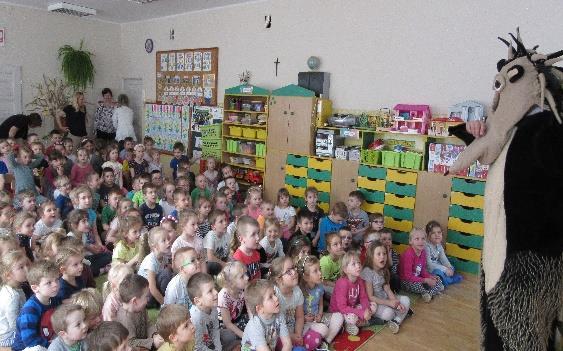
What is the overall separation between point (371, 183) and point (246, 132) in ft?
7.10

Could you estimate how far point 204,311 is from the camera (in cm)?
258

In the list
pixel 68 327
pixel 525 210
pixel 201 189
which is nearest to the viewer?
pixel 525 210

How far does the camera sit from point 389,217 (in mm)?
5133

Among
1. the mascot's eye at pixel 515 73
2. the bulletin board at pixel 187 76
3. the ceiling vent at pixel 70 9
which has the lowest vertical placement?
the mascot's eye at pixel 515 73

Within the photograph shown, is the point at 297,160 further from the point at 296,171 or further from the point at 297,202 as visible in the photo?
the point at 297,202

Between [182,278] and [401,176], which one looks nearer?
[182,278]

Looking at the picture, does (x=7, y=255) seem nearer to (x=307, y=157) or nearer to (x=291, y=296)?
(x=291, y=296)

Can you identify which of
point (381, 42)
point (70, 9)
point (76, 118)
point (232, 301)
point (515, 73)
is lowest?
point (232, 301)

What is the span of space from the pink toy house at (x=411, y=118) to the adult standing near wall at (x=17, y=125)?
5436 millimetres

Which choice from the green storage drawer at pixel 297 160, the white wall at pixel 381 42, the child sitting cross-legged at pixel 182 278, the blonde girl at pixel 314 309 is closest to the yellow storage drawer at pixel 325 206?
the green storage drawer at pixel 297 160

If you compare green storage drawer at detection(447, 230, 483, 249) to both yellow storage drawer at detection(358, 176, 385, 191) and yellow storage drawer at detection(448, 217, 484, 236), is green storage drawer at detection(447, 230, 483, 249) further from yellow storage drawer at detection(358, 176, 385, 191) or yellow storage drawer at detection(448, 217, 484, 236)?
yellow storage drawer at detection(358, 176, 385, 191)

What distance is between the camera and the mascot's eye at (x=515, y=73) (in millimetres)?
1934

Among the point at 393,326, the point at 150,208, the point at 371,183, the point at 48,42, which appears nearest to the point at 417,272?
the point at 393,326

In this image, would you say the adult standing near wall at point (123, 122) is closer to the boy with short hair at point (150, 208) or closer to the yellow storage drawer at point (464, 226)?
the boy with short hair at point (150, 208)
